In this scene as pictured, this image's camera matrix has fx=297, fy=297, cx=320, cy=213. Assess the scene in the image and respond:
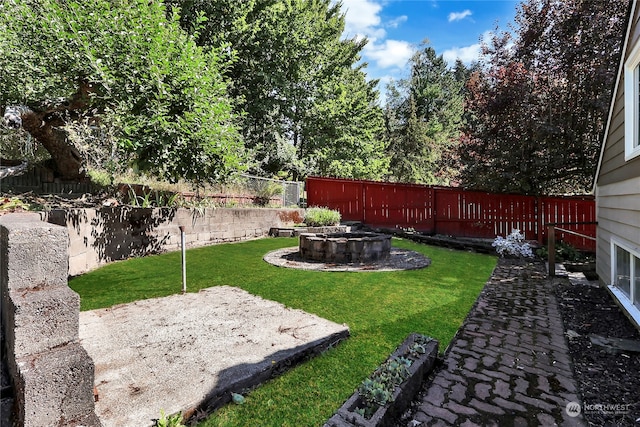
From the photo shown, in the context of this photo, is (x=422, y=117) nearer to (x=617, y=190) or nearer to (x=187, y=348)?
(x=617, y=190)

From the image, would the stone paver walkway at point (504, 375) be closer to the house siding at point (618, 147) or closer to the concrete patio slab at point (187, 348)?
the concrete patio slab at point (187, 348)

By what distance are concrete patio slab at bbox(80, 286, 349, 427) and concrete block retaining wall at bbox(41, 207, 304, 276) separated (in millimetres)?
2028

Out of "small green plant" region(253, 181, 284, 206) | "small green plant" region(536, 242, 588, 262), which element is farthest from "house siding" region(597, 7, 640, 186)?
"small green plant" region(253, 181, 284, 206)

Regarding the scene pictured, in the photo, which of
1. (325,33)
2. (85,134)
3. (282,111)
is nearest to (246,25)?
(282,111)

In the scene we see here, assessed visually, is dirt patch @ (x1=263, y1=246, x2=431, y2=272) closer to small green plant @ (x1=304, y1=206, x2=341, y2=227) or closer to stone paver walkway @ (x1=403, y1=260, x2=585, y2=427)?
stone paver walkway @ (x1=403, y1=260, x2=585, y2=427)

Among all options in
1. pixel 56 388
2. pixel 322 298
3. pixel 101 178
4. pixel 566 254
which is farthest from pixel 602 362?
pixel 101 178

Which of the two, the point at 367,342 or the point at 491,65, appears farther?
the point at 491,65

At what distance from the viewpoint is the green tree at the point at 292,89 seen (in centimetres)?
1503

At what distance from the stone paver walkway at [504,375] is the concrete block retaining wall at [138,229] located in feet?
15.5

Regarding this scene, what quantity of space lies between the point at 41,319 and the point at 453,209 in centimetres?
1074

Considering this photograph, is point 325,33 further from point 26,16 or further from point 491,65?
point 26,16

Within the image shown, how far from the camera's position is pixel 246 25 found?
14.9 m

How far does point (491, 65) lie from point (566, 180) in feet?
15.1

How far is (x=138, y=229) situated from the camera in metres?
6.40
